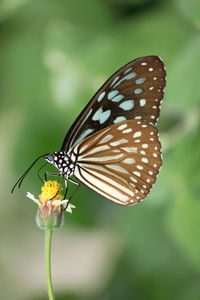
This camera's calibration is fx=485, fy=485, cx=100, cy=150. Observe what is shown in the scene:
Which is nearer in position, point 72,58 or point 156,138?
point 156,138

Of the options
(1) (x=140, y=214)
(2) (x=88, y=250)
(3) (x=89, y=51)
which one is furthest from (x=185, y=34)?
(2) (x=88, y=250)

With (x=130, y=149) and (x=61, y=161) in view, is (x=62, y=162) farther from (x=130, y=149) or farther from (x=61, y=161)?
(x=130, y=149)

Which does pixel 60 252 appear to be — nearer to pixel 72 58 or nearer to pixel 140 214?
pixel 140 214

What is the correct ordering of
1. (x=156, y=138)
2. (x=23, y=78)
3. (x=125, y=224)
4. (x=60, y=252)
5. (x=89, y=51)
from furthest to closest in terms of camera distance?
(x=60, y=252) → (x=23, y=78) → (x=125, y=224) → (x=89, y=51) → (x=156, y=138)

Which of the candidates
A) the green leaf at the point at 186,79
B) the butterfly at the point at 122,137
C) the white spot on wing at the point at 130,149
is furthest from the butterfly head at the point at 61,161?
the green leaf at the point at 186,79

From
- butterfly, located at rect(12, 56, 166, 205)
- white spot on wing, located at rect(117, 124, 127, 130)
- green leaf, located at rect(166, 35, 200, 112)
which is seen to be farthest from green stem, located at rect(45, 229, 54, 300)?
green leaf, located at rect(166, 35, 200, 112)

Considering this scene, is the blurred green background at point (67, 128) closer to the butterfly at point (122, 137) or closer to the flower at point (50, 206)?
the butterfly at point (122, 137)

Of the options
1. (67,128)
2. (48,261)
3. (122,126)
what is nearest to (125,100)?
(122,126)
